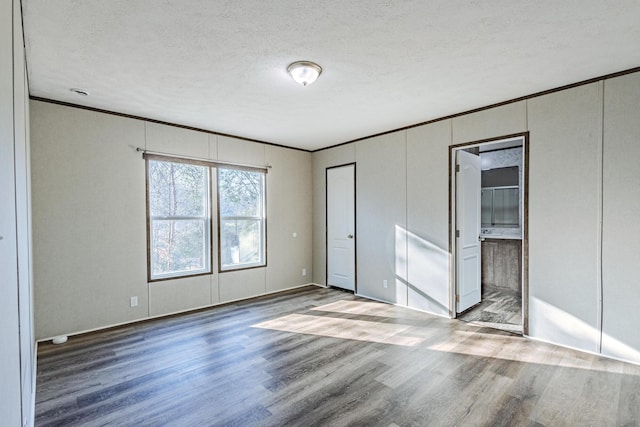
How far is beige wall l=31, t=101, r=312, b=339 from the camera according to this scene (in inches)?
134

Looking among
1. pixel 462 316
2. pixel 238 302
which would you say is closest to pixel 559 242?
pixel 462 316

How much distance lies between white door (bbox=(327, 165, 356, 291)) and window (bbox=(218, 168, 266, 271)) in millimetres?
1249

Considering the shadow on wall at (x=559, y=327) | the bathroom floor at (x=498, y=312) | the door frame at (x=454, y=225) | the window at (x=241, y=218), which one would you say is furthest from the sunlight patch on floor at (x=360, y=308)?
the shadow on wall at (x=559, y=327)

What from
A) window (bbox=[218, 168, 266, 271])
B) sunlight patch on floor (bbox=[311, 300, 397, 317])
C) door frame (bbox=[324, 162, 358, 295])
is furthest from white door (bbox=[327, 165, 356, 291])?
window (bbox=[218, 168, 266, 271])

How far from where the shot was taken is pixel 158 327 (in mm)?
3795

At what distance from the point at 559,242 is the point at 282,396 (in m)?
3.07

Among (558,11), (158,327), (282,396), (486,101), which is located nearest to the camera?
(558,11)

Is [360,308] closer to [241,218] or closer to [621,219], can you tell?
[241,218]

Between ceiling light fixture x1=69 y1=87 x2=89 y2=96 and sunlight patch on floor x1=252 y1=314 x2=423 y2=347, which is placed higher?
ceiling light fixture x1=69 y1=87 x2=89 y2=96

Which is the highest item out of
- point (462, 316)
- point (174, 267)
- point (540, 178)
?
point (540, 178)

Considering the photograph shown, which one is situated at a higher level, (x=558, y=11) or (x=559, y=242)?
(x=558, y=11)

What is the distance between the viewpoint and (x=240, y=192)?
5.08m

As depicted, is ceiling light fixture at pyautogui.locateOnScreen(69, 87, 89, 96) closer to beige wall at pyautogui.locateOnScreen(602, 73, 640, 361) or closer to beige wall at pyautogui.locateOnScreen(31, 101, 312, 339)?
beige wall at pyautogui.locateOnScreen(31, 101, 312, 339)

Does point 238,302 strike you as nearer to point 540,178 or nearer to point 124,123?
point 124,123
